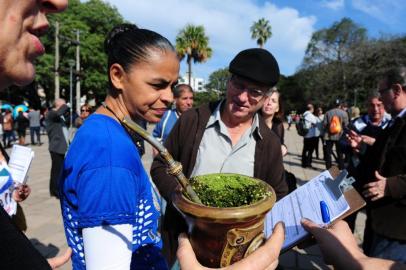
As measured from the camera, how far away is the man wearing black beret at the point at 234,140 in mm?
2182

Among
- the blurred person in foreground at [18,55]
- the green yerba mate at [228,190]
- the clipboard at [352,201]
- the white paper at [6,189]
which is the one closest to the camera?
the blurred person in foreground at [18,55]

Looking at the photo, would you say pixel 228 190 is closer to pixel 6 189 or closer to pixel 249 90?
pixel 249 90

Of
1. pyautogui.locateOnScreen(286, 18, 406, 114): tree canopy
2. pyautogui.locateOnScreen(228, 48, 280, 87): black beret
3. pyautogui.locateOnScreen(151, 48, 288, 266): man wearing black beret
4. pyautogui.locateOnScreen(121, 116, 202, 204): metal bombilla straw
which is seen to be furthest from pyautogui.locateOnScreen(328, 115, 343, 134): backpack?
pyautogui.locateOnScreen(286, 18, 406, 114): tree canopy

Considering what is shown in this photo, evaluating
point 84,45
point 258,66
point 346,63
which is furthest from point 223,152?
point 346,63

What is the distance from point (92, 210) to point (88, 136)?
27 centimetres

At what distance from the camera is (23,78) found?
861 millimetres

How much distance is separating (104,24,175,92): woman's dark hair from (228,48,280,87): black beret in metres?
0.83

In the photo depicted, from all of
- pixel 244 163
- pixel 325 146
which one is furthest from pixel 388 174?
pixel 325 146

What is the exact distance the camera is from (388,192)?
256 centimetres

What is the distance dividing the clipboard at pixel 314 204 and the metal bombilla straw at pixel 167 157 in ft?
1.86

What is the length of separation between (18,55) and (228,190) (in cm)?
76

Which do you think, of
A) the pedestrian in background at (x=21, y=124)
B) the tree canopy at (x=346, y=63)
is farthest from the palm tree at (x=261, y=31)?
the pedestrian in background at (x=21, y=124)

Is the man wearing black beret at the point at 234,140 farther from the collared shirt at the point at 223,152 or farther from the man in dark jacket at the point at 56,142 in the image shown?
the man in dark jacket at the point at 56,142

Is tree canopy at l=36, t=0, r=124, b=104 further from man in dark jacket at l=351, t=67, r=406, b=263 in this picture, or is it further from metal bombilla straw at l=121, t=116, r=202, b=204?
metal bombilla straw at l=121, t=116, r=202, b=204
